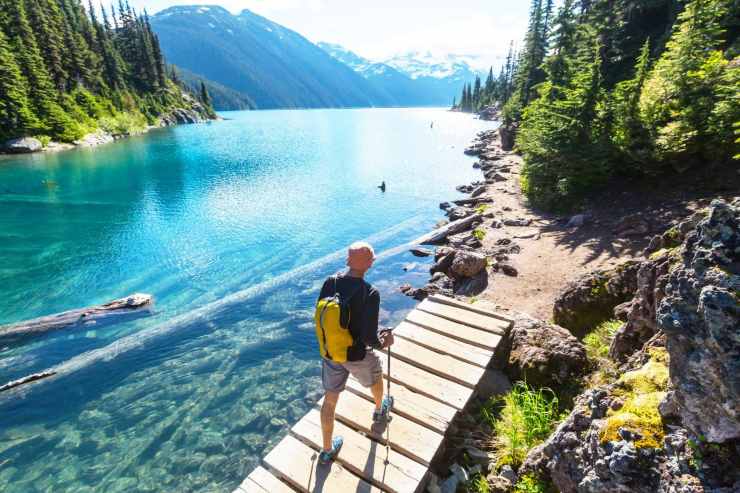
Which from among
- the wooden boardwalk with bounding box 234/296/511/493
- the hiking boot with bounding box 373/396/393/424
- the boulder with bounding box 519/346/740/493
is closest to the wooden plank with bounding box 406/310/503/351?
the wooden boardwalk with bounding box 234/296/511/493

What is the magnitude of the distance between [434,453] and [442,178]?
3928 centimetres

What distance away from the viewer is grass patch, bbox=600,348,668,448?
395 centimetres

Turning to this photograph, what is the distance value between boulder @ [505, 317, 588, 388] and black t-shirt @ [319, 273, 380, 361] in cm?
437

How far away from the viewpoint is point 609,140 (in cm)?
1920

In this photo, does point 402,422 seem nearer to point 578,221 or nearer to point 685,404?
point 685,404

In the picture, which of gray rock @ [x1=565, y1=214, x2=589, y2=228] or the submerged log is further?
gray rock @ [x1=565, y1=214, x2=589, y2=228]

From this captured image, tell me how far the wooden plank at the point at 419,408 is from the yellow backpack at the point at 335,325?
2.26m

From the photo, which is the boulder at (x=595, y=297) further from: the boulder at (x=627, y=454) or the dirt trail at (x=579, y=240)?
the boulder at (x=627, y=454)

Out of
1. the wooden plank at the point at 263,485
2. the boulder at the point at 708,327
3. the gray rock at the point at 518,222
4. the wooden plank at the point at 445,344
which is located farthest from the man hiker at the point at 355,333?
the gray rock at the point at 518,222

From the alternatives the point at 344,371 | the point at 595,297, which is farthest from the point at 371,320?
the point at 595,297

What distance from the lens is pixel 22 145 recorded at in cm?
5675

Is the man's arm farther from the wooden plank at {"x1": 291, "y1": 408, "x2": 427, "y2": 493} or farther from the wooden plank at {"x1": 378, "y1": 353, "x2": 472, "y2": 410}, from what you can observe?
the wooden plank at {"x1": 378, "y1": 353, "x2": 472, "y2": 410}

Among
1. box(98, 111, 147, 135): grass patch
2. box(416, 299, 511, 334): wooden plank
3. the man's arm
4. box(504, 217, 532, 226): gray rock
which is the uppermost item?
box(98, 111, 147, 135): grass patch

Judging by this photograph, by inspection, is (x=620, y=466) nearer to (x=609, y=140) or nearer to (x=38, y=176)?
(x=609, y=140)
